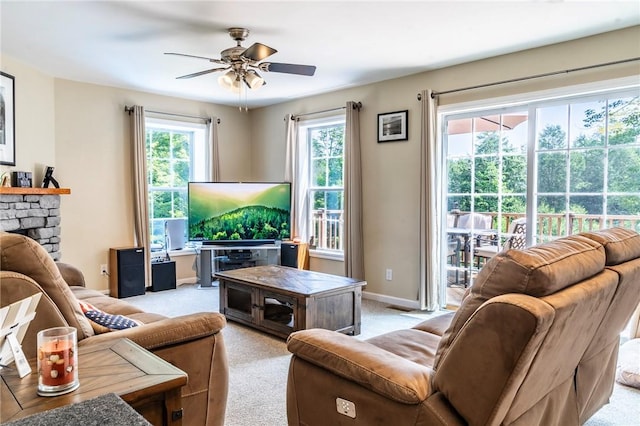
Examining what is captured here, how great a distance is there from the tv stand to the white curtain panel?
2082 mm

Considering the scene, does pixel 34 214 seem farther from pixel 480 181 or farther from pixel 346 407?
pixel 480 181

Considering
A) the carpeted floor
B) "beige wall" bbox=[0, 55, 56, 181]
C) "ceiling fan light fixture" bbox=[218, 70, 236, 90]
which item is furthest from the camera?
"beige wall" bbox=[0, 55, 56, 181]

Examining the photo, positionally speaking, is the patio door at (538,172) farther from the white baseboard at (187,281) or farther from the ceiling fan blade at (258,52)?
the white baseboard at (187,281)

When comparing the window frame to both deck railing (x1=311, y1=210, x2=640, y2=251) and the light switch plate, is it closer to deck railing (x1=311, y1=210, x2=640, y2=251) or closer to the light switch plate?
deck railing (x1=311, y1=210, x2=640, y2=251)

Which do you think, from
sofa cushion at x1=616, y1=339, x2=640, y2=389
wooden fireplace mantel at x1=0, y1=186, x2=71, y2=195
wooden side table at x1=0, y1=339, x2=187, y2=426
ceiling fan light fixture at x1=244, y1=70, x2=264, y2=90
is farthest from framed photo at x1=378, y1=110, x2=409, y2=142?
wooden side table at x1=0, y1=339, x2=187, y2=426

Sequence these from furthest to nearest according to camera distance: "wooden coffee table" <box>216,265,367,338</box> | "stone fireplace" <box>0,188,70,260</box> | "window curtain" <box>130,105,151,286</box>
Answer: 1. "window curtain" <box>130,105,151,286</box>
2. "stone fireplace" <box>0,188,70,260</box>
3. "wooden coffee table" <box>216,265,367,338</box>

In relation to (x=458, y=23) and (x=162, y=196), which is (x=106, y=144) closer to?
(x=162, y=196)

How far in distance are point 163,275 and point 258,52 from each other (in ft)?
11.2

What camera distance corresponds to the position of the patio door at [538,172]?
340 cm

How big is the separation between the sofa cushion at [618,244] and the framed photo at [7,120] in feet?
15.3

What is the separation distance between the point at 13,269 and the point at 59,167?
3.79 m

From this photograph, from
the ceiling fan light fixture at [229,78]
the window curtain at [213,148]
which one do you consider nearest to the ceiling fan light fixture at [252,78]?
Result: the ceiling fan light fixture at [229,78]

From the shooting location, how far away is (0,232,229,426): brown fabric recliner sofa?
4.89ft

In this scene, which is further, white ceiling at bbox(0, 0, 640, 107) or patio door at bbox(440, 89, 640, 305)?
patio door at bbox(440, 89, 640, 305)
